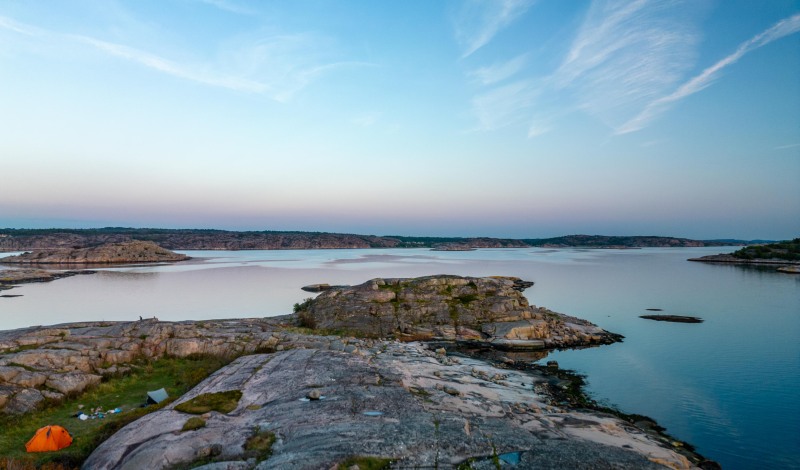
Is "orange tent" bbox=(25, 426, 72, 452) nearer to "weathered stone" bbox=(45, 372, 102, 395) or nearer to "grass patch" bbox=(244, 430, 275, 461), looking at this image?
"weathered stone" bbox=(45, 372, 102, 395)

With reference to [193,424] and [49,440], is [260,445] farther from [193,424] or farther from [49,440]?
[49,440]

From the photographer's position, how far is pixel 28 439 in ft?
48.5

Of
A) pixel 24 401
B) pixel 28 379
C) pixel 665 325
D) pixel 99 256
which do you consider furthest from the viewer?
pixel 99 256

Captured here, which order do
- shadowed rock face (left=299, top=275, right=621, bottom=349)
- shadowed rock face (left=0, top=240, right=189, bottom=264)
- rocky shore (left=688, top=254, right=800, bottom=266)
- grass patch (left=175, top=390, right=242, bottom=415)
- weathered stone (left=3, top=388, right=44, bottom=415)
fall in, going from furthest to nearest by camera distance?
shadowed rock face (left=0, top=240, right=189, bottom=264) → rocky shore (left=688, top=254, right=800, bottom=266) → shadowed rock face (left=299, top=275, right=621, bottom=349) → weathered stone (left=3, top=388, right=44, bottom=415) → grass patch (left=175, top=390, right=242, bottom=415)

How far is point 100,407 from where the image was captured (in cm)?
1806

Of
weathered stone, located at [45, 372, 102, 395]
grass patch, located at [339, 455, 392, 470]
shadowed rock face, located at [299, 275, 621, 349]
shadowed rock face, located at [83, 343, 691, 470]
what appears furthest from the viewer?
shadowed rock face, located at [299, 275, 621, 349]

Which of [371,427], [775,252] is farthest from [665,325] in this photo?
[775,252]

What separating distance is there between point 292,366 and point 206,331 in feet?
40.7

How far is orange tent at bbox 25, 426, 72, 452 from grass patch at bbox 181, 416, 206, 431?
4708mm

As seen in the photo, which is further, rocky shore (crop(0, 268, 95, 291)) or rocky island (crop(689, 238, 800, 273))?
rocky island (crop(689, 238, 800, 273))

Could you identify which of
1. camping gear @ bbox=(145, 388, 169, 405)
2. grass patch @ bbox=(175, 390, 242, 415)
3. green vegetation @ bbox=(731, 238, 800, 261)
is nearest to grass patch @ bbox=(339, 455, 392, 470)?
grass patch @ bbox=(175, 390, 242, 415)

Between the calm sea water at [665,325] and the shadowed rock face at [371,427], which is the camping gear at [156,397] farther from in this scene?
the calm sea water at [665,325]

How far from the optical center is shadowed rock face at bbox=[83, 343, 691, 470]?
36.2 ft

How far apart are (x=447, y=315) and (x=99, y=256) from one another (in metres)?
143
